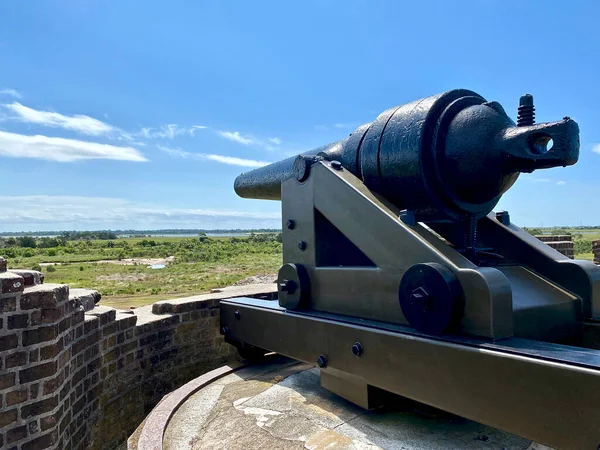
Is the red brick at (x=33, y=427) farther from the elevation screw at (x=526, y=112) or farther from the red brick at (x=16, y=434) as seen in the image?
the elevation screw at (x=526, y=112)

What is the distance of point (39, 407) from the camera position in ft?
Result: 9.49

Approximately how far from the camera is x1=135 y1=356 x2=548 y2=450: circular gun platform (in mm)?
2635

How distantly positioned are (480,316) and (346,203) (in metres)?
1.11

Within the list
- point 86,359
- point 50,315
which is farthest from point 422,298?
point 86,359

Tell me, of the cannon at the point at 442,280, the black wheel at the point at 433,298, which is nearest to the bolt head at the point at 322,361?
the cannon at the point at 442,280

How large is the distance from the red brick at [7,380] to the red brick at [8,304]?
37 centimetres

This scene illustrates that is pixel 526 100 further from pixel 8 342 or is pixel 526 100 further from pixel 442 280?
pixel 8 342

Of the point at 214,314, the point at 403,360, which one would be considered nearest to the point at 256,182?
the point at 214,314

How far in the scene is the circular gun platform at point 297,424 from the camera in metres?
2.63

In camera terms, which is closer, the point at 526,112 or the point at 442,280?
the point at 442,280

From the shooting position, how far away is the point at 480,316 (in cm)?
225

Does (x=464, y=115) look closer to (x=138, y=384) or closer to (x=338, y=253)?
(x=338, y=253)

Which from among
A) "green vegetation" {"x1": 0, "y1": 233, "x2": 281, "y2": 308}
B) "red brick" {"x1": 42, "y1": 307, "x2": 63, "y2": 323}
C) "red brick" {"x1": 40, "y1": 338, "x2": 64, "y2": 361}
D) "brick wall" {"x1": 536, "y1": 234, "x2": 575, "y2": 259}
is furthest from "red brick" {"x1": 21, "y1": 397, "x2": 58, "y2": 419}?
"green vegetation" {"x1": 0, "y1": 233, "x2": 281, "y2": 308}

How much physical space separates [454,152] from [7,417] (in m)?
2.97
